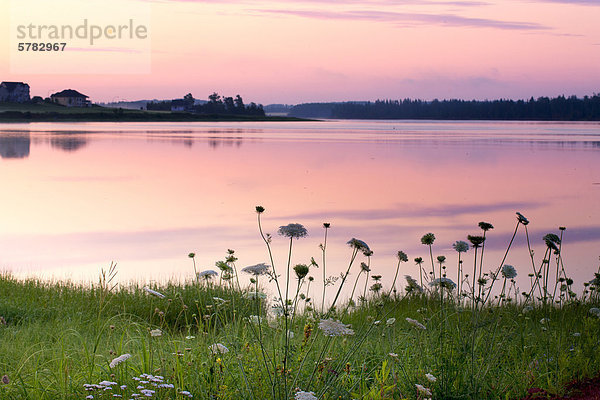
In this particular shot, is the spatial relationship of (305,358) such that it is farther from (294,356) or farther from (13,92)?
(13,92)

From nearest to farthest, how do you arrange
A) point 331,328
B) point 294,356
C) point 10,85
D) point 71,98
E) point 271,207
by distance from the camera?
point 331,328, point 294,356, point 271,207, point 10,85, point 71,98

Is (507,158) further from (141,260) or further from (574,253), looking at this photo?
(141,260)

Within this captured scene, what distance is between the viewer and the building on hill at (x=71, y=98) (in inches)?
7648

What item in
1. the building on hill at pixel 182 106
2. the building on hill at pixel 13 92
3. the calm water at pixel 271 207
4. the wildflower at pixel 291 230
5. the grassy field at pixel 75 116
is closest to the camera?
the wildflower at pixel 291 230

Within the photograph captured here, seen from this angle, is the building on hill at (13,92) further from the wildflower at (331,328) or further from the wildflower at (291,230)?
the wildflower at (331,328)

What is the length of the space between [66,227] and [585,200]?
16992 millimetres

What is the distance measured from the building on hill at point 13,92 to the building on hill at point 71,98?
51.8 ft

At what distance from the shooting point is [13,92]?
567 ft

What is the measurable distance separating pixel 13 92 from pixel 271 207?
170618mm

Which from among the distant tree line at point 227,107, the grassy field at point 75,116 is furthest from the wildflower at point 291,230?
the distant tree line at point 227,107

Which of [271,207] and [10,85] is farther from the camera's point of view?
A: [10,85]

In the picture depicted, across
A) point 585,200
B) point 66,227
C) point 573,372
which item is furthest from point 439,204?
point 573,372

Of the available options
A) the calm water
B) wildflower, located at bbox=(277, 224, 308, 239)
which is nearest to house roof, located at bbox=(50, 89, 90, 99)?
the calm water

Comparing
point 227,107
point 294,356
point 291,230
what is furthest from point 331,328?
point 227,107
